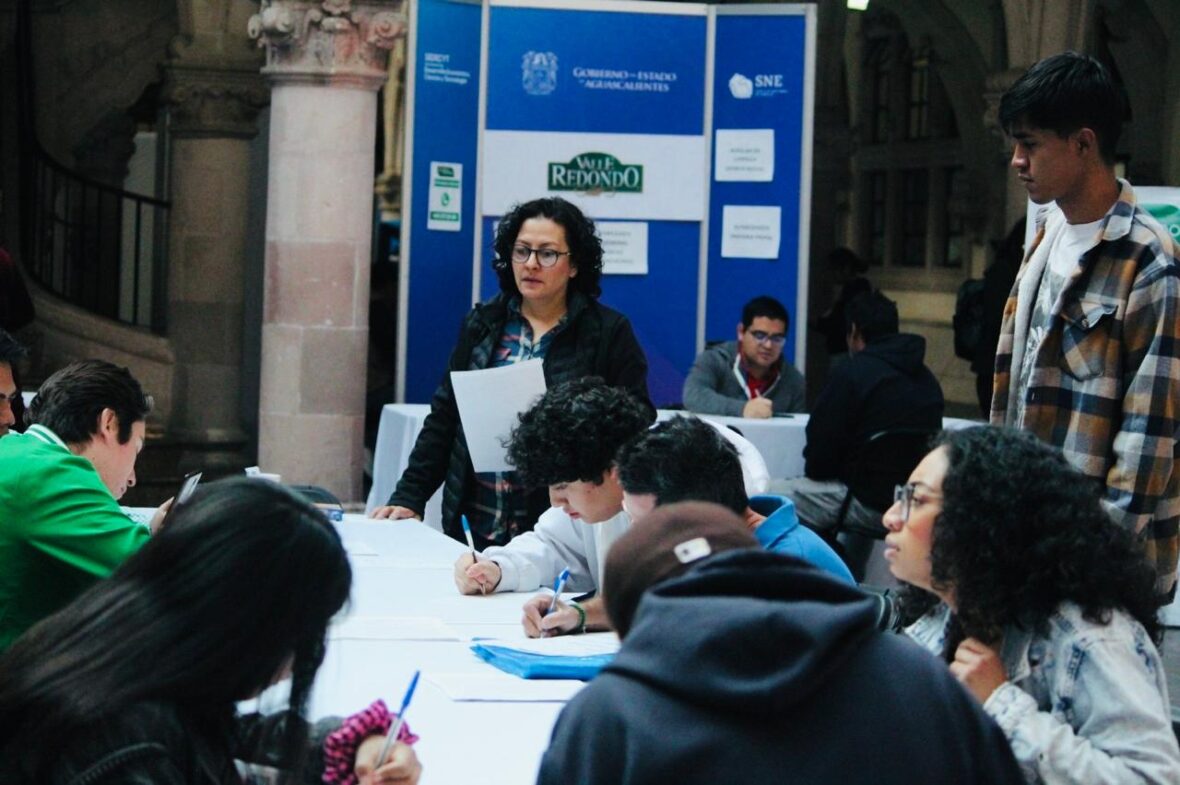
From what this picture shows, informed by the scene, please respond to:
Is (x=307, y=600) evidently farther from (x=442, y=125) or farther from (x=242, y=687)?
(x=442, y=125)

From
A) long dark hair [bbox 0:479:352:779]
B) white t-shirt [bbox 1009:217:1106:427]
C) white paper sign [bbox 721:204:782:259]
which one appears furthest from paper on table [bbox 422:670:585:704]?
white paper sign [bbox 721:204:782:259]

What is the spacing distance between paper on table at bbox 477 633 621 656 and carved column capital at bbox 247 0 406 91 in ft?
18.5

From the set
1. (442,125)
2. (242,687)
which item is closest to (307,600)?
(242,687)

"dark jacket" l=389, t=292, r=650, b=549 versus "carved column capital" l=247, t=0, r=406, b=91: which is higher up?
"carved column capital" l=247, t=0, r=406, b=91

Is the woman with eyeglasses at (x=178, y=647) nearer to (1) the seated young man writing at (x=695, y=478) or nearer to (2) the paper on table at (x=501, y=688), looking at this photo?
(2) the paper on table at (x=501, y=688)

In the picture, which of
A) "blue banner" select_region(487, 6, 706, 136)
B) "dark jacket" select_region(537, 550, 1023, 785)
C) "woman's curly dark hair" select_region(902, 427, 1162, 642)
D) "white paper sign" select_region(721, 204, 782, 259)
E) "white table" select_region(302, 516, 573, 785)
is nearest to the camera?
"dark jacket" select_region(537, 550, 1023, 785)

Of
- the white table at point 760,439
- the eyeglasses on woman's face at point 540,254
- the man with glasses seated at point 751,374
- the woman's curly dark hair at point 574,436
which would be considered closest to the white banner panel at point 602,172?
the man with glasses seated at point 751,374

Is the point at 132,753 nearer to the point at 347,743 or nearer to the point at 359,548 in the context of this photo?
the point at 347,743

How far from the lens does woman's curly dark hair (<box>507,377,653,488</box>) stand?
3.90 metres

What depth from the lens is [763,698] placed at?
1.79 meters

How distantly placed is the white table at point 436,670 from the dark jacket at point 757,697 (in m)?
0.55

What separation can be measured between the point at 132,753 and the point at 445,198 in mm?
7180

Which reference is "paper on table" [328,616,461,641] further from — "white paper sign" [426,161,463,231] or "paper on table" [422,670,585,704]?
"white paper sign" [426,161,463,231]

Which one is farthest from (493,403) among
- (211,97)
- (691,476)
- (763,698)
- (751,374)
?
(211,97)
